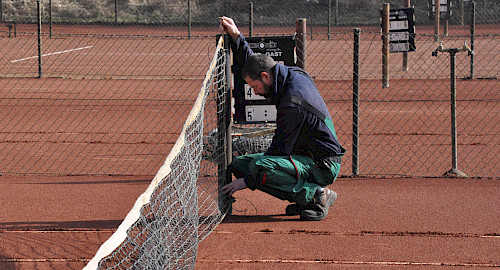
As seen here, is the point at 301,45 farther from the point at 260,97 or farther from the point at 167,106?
the point at 167,106

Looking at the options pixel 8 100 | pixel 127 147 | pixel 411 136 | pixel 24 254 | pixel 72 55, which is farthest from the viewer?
pixel 72 55

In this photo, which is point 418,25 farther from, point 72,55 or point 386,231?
point 386,231

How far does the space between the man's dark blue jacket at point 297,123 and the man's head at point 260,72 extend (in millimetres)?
50

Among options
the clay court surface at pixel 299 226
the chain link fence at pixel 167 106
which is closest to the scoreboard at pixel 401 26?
the chain link fence at pixel 167 106

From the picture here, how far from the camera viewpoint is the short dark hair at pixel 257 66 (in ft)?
20.5

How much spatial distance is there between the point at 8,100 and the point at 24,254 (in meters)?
9.41

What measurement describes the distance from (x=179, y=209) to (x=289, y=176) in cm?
126

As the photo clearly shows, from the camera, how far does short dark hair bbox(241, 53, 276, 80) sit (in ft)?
20.5

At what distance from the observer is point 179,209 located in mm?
5527

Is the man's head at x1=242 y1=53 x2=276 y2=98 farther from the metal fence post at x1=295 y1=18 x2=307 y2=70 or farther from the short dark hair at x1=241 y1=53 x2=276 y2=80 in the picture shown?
the metal fence post at x1=295 y1=18 x2=307 y2=70

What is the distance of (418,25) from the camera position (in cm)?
3847

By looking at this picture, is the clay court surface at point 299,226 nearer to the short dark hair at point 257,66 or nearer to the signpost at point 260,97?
the signpost at point 260,97

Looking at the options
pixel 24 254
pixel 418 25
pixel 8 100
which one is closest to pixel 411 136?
pixel 24 254

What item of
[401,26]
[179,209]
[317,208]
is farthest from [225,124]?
[401,26]
